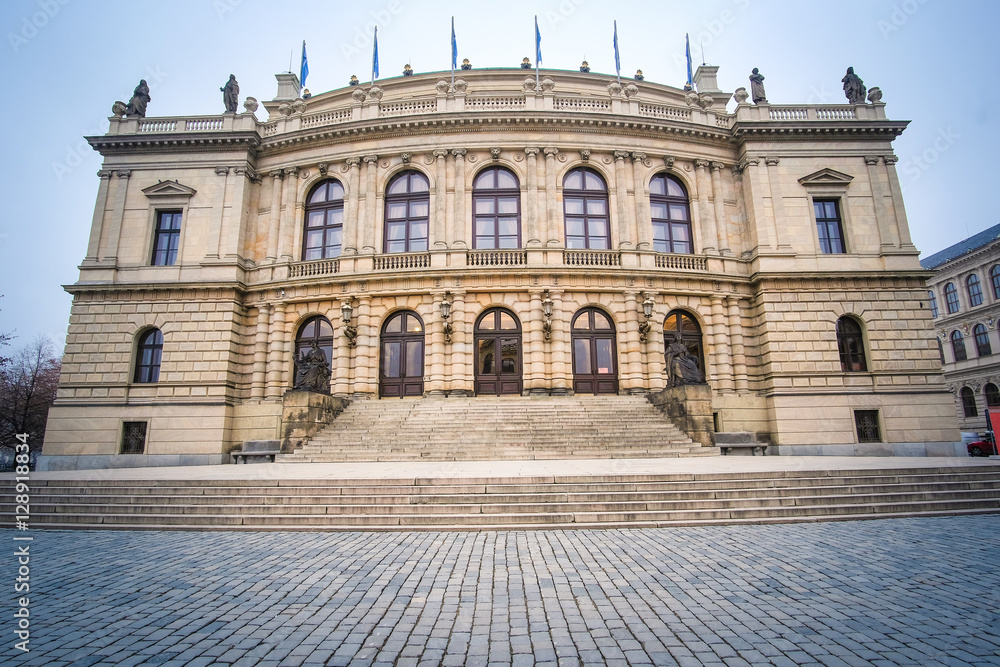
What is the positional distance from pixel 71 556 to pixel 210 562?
252 centimetres

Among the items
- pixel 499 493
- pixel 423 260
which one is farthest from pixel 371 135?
pixel 499 493

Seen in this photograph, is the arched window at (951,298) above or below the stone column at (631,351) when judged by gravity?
above

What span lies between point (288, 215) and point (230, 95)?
7439mm

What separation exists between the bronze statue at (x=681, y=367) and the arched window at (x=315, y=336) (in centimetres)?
1564

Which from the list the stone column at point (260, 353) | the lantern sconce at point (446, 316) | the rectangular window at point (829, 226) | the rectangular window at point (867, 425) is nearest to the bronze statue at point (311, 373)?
the stone column at point (260, 353)

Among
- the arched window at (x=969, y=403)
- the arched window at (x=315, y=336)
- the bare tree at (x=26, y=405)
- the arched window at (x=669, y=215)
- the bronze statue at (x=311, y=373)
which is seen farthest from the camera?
the arched window at (x=969, y=403)

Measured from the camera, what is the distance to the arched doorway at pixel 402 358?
75.3 ft

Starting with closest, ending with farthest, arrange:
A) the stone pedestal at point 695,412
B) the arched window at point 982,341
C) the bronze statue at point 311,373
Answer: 1. the stone pedestal at point 695,412
2. the bronze statue at point 311,373
3. the arched window at point 982,341

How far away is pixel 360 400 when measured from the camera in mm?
21969

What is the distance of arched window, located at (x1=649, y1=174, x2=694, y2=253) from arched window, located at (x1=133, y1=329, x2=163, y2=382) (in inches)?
978

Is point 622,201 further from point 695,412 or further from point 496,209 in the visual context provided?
point 695,412

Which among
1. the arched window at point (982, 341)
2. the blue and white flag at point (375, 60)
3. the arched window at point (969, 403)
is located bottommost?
the arched window at point (969, 403)

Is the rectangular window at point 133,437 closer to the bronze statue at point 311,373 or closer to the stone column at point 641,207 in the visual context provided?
the bronze statue at point 311,373

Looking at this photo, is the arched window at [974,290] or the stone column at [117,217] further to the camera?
the arched window at [974,290]
